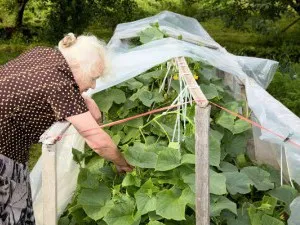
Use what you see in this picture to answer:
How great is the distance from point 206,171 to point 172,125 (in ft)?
4.10

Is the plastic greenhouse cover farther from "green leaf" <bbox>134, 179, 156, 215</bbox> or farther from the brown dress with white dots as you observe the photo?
"green leaf" <bbox>134, 179, 156, 215</bbox>

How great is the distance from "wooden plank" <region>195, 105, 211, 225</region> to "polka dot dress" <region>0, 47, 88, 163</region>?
0.50 metres

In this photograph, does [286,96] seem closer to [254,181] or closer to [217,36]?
[254,181]

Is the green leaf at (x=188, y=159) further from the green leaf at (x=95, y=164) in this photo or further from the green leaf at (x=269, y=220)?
the green leaf at (x=95, y=164)

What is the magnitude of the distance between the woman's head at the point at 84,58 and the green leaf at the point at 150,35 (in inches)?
85.6

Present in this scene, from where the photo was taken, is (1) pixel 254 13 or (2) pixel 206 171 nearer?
(2) pixel 206 171

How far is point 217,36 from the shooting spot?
11047 mm

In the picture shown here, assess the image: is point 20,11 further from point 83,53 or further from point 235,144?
point 83,53

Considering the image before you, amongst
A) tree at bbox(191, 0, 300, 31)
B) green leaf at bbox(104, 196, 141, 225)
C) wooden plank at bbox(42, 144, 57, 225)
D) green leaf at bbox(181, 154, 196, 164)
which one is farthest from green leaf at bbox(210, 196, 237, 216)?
tree at bbox(191, 0, 300, 31)

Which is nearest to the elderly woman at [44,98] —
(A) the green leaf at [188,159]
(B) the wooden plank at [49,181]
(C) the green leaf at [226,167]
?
(B) the wooden plank at [49,181]

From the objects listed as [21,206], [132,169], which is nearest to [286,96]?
[132,169]

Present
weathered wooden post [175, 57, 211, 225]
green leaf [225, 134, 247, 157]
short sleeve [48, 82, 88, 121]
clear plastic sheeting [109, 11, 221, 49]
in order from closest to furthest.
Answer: weathered wooden post [175, 57, 211, 225] < short sleeve [48, 82, 88, 121] < green leaf [225, 134, 247, 157] < clear plastic sheeting [109, 11, 221, 49]

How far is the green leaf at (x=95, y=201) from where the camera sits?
2.97 meters

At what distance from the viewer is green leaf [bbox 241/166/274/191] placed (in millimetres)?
3202
